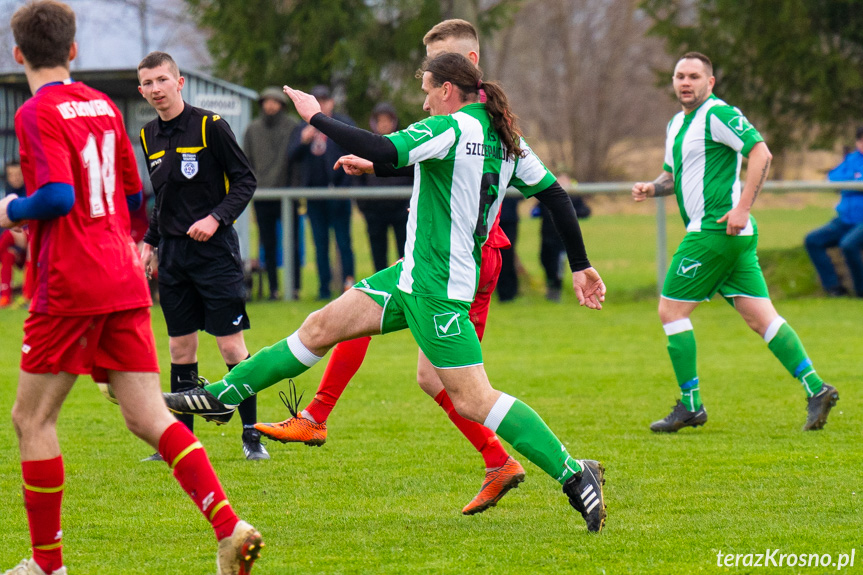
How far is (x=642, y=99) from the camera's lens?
128 feet

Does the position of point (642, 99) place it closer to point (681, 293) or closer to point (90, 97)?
point (681, 293)

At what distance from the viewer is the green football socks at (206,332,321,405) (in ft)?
15.7

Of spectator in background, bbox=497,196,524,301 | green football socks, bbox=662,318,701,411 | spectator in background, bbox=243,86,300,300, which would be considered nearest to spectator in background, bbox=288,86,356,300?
spectator in background, bbox=243,86,300,300

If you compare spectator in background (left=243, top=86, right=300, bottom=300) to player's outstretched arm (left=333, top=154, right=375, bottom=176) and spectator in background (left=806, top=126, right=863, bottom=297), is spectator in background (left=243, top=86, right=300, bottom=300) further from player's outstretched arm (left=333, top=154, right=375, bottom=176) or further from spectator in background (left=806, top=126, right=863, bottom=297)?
player's outstretched arm (left=333, top=154, right=375, bottom=176)

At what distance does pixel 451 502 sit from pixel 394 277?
3.58 feet

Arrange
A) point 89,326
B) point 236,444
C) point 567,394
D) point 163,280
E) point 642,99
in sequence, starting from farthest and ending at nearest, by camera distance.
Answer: point 642,99 < point 567,394 < point 236,444 < point 163,280 < point 89,326

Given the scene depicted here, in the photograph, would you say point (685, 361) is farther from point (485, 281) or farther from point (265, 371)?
point (265, 371)

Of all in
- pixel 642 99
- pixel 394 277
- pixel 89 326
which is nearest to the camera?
pixel 89 326

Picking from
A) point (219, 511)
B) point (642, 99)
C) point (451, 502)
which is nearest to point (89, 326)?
point (219, 511)

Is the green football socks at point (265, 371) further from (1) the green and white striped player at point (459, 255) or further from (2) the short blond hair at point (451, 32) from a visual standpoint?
(2) the short blond hair at point (451, 32)

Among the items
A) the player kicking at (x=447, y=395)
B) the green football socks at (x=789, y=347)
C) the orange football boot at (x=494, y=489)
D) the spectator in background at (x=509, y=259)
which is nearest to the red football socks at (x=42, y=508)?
the player kicking at (x=447, y=395)

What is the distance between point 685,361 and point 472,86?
2.94 m

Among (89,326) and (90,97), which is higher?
(90,97)

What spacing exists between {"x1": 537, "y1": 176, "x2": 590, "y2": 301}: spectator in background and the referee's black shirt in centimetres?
824
